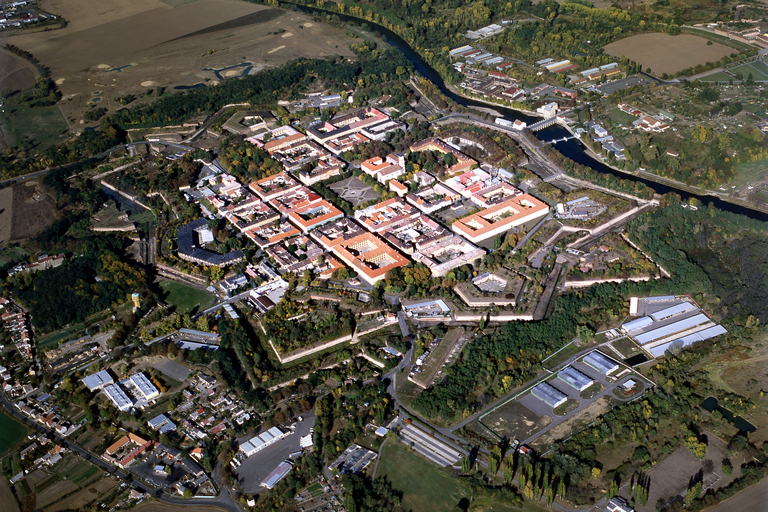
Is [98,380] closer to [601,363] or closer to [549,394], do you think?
[549,394]

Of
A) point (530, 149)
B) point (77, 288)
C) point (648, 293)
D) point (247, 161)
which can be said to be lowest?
point (648, 293)

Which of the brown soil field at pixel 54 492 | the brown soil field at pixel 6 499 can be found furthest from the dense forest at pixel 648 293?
the brown soil field at pixel 6 499

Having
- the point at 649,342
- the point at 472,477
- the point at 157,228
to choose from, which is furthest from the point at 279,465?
the point at 157,228

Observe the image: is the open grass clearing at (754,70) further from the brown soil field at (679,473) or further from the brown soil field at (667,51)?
the brown soil field at (679,473)

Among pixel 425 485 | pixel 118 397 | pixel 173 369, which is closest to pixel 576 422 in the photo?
pixel 425 485

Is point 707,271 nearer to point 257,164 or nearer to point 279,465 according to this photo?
point 279,465

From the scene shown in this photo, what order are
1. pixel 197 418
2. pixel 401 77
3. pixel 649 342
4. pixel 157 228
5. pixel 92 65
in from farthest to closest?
1. pixel 92 65
2. pixel 401 77
3. pixel 157 228
4. pixel 649 342
5. pixel 197 418

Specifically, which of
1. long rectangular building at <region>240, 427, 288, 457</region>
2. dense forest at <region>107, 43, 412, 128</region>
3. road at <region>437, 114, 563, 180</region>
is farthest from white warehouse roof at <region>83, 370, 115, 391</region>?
road at <region>437, 114, 563, 180</region>
